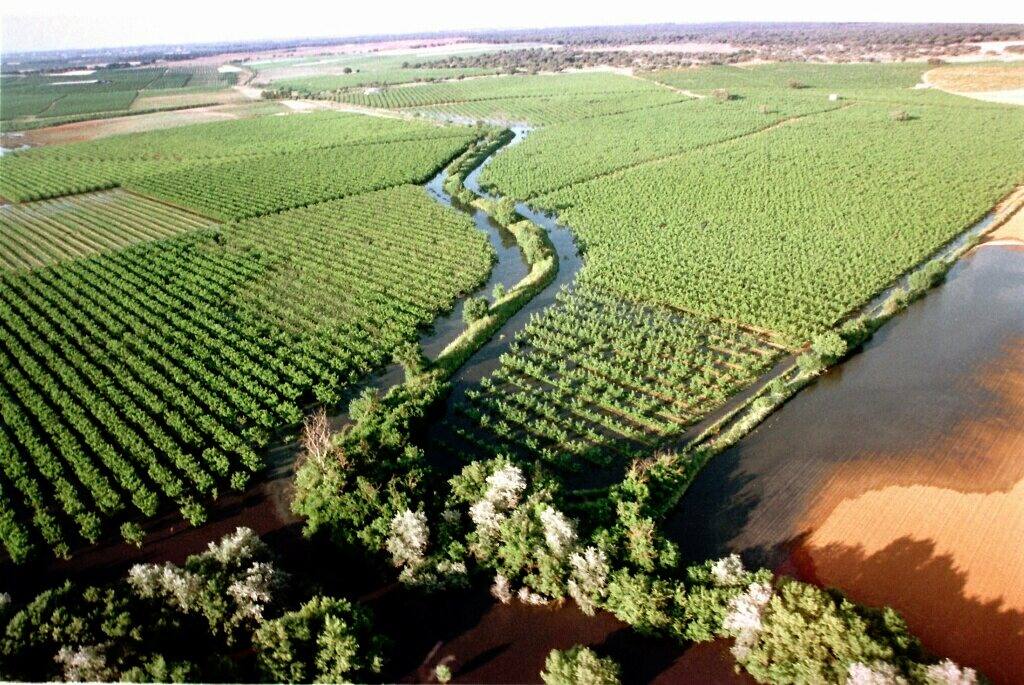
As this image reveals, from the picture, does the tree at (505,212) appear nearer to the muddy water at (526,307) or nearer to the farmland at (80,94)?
the muddy water at (526,307)

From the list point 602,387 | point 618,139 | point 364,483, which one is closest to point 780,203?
point 618,139

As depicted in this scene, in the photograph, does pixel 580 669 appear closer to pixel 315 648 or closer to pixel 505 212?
pixel 315 648

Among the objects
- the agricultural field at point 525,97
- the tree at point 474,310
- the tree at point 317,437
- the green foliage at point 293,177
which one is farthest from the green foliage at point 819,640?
the agricultural field at point 525,97

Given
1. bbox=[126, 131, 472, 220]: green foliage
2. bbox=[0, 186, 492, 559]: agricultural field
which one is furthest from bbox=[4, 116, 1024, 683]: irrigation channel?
bbox=[126, 131, 472, 220]: green foliage

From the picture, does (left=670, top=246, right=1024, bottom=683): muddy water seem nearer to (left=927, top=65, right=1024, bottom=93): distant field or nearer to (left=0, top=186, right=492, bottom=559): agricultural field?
(left=0, top=186, right=492, bottom=559): agricultural field

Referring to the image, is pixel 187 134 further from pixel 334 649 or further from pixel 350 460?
pixel 334 649

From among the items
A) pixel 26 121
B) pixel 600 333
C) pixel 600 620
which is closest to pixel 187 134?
pixel 26 121
